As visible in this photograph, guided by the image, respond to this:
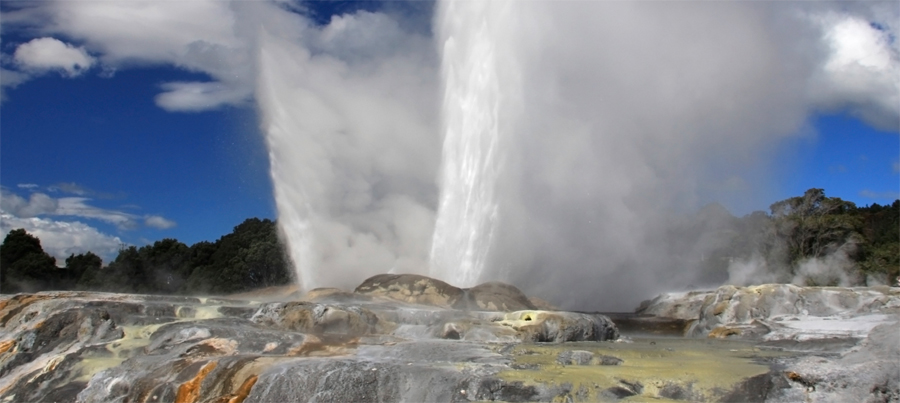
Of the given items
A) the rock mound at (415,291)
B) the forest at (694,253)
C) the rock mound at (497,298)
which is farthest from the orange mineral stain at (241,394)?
the forest at (694,253)

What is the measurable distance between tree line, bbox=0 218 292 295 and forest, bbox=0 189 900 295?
0.06m

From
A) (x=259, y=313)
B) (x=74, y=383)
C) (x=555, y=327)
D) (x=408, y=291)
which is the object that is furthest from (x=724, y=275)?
(x=74, y=383)

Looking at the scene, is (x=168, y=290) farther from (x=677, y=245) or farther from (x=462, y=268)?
(x=677, y=245)

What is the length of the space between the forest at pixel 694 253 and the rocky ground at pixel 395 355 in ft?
78.1

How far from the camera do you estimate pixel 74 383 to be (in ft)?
36.8

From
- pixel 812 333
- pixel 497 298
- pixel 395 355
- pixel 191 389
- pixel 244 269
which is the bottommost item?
pixel 191 389

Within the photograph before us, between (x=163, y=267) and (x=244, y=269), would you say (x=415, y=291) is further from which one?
(x=163, y=267)

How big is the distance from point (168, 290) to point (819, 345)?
39.1m

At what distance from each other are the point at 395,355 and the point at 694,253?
39050 millimetres

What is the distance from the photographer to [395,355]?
35.7ft

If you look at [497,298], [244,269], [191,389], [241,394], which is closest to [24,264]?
[244,269]

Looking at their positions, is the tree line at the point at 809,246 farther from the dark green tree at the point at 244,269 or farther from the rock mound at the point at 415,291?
the dark green tree at the point at 244,269

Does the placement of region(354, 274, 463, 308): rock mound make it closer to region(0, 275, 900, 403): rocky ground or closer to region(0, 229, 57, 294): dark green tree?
region(0, 275, 900, 403): rocky ground

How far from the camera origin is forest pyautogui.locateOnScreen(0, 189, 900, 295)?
38.3 m
